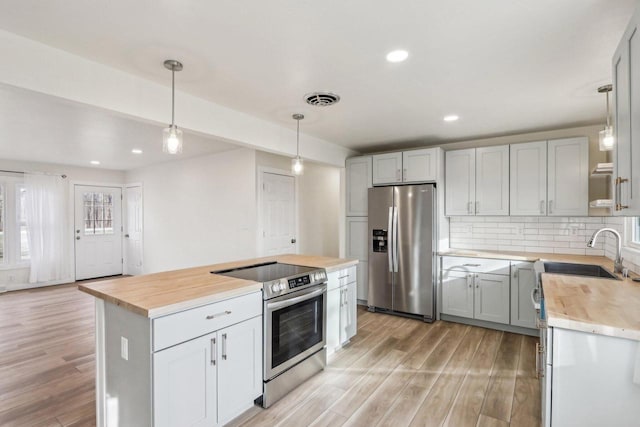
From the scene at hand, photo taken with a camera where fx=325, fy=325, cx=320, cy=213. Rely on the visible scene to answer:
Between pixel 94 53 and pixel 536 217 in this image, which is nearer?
pixel 94 53

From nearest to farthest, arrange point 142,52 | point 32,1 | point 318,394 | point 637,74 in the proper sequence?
point 637,74, point 32,1, point 142,52, point 318,394

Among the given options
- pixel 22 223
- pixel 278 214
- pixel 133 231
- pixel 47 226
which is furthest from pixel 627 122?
pixel 22 223

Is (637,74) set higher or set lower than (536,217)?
higher

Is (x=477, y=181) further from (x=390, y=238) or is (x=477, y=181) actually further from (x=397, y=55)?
(x=397, y=55)

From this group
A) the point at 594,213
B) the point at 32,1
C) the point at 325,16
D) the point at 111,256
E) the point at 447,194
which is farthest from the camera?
the point at 111,256

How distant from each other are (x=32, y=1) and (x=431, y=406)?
3.31 m

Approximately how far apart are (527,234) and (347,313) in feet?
8.47

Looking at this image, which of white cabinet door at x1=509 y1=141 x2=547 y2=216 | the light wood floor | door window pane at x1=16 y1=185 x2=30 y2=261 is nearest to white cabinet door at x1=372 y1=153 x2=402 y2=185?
white cabinet door at x1=509 y1=141 x2=547 y2=216

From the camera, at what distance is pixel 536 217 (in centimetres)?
402

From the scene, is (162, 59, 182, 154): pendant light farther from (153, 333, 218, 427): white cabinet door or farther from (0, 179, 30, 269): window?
(0, 179, 30, 269): window

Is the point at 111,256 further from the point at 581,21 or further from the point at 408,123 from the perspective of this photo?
the point at 581,21

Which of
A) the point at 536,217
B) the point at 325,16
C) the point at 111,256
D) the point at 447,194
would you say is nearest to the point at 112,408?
the point at 325,16

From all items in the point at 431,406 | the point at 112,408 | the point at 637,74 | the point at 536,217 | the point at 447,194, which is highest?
the point at 637,74

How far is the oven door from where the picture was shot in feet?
7.58
